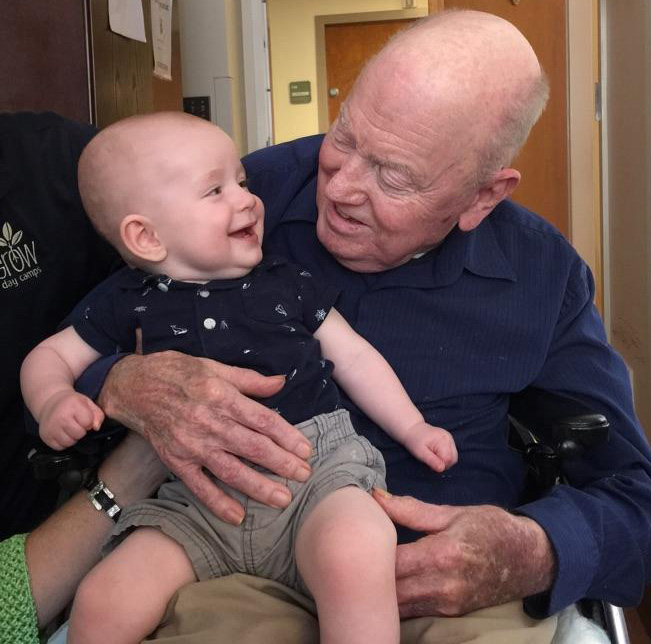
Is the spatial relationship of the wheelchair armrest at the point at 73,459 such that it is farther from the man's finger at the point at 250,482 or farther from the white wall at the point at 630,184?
the white wall at the point at 630,184

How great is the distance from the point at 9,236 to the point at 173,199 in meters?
0.42

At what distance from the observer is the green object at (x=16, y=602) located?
113 centimetres

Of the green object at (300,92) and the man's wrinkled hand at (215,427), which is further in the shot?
the green object at (300,92)

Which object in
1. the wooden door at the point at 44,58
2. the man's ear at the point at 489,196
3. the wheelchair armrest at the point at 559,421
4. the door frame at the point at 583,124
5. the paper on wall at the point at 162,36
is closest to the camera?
the wheelchair armrest at the point at 559,421

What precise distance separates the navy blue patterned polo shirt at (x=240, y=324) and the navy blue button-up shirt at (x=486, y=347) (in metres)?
0.18

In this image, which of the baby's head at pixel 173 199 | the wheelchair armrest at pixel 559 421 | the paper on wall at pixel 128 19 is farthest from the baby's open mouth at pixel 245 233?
the paper on wall at pixel 128 19

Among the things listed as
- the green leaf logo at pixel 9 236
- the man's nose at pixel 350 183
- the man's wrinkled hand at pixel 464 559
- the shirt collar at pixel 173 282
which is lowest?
the man's wrinkled hand at pixel 464 559

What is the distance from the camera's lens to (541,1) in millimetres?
4367

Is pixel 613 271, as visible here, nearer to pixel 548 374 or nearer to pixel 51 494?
pixel 548 374

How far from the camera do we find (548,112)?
4344 mm

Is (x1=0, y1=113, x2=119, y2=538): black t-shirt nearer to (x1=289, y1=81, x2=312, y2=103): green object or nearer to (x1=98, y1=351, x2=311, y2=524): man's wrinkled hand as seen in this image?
(x1=98, y1=351, x2=311, y2=524): man's wrinkled hand

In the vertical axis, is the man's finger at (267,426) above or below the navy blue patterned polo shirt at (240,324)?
below

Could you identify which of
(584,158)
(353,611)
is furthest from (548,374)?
(584,158)

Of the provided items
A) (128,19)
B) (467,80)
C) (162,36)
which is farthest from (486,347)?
(162,36)
